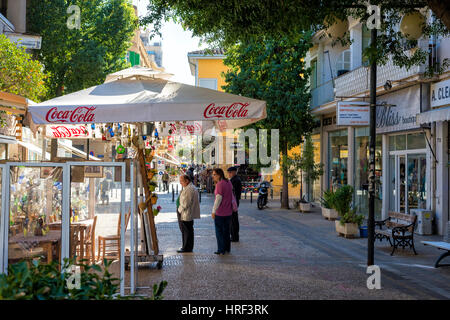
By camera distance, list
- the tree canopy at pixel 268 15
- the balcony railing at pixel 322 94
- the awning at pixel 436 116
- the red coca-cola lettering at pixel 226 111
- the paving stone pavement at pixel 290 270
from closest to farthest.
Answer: the paving stone pavement at pixel 290 270 < the red coca-cola lettering at pixel 226 111 < the tree canopy at pixel 268 15 < the awning at pixel 436 116 < the balcony railing at pixel 322 94

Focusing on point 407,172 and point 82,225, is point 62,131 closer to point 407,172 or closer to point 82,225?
point 82,225

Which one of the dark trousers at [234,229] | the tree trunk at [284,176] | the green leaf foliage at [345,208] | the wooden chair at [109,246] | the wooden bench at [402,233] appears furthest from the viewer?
the tree trunk at [284,176]

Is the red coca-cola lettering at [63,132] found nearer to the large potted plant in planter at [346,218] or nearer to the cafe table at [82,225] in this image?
the cafe table at [82,225]

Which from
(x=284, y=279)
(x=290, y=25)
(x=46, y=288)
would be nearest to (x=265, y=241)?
(x=284, y=279)

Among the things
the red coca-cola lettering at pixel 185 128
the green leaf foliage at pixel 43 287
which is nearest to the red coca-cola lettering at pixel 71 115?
the red coca-cola lettering at pixel 185 128

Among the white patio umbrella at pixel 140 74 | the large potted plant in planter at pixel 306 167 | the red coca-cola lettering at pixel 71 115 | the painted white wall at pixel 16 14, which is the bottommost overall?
the large potted plant in planter at pixel 306 167

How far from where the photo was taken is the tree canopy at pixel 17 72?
11891mm

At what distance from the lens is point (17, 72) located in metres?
12.0

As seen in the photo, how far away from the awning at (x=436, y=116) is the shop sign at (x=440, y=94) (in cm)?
142

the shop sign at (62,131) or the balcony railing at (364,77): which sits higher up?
the balcony railing at (364,77)
